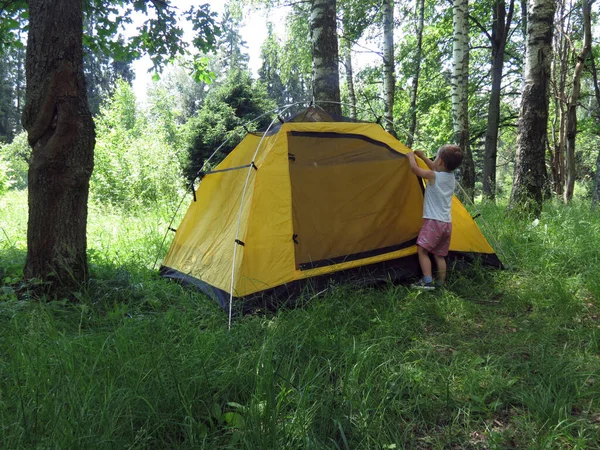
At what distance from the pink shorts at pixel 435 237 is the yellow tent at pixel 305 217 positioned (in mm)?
288

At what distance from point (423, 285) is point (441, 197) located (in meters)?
0.87

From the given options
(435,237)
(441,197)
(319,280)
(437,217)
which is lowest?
(319,280)

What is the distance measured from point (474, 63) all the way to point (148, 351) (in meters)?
15.5

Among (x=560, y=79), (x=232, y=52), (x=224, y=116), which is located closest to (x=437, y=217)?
(x=560, y=79)

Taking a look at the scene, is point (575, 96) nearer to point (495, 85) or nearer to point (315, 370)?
point (495, 85)

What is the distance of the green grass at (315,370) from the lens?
157cm

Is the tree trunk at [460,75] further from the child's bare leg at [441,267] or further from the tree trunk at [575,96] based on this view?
the child's bare leg at [441,267]

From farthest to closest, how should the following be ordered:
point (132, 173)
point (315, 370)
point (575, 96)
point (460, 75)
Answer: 1. point (132, 173)
2. point (575, 96)
3. point (460, 75)
4. point (315, 370)

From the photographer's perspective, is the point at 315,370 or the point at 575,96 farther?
the point at 575,96

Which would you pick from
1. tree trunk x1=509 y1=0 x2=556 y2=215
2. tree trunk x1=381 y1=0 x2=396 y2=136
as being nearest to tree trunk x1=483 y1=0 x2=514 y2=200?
tree trunk x1=381 y1=0 x2=396 y2=136

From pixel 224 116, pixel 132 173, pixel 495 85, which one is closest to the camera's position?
pixel 495 85

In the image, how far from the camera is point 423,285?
3.54 m

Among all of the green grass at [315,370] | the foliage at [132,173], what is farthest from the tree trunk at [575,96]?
the foliage at [132,173]

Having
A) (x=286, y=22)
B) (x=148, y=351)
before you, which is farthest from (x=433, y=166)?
(x=286, y=22)
